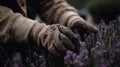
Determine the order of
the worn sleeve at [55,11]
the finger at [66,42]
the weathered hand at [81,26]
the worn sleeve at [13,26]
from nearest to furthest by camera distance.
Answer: the finger at [66,42]
the worn sleeve at [13,26]
the weathered hand at [81,26]
the worn sleeve at [55,11]

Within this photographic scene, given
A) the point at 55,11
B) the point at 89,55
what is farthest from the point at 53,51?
the point at 55,11

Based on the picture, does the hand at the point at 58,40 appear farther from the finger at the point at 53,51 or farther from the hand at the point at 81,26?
the hand at the point at 81,26

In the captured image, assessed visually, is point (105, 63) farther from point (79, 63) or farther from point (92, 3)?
point (92, 3)

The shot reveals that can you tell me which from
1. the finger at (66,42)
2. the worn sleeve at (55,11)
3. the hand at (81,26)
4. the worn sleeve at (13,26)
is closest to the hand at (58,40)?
the finger at (66,42)

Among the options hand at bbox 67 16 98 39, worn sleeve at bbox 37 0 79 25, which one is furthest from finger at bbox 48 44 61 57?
worn sleeve at bbox 37 0 79 25

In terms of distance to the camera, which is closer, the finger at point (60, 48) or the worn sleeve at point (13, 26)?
the finger at point (60, 48)

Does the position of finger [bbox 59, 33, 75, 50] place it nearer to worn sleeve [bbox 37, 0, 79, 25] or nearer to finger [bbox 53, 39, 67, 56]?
finger [bbox 53, 39, 67, 56]

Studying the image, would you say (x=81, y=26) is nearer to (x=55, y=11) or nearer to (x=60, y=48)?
(x=60, y=48)
